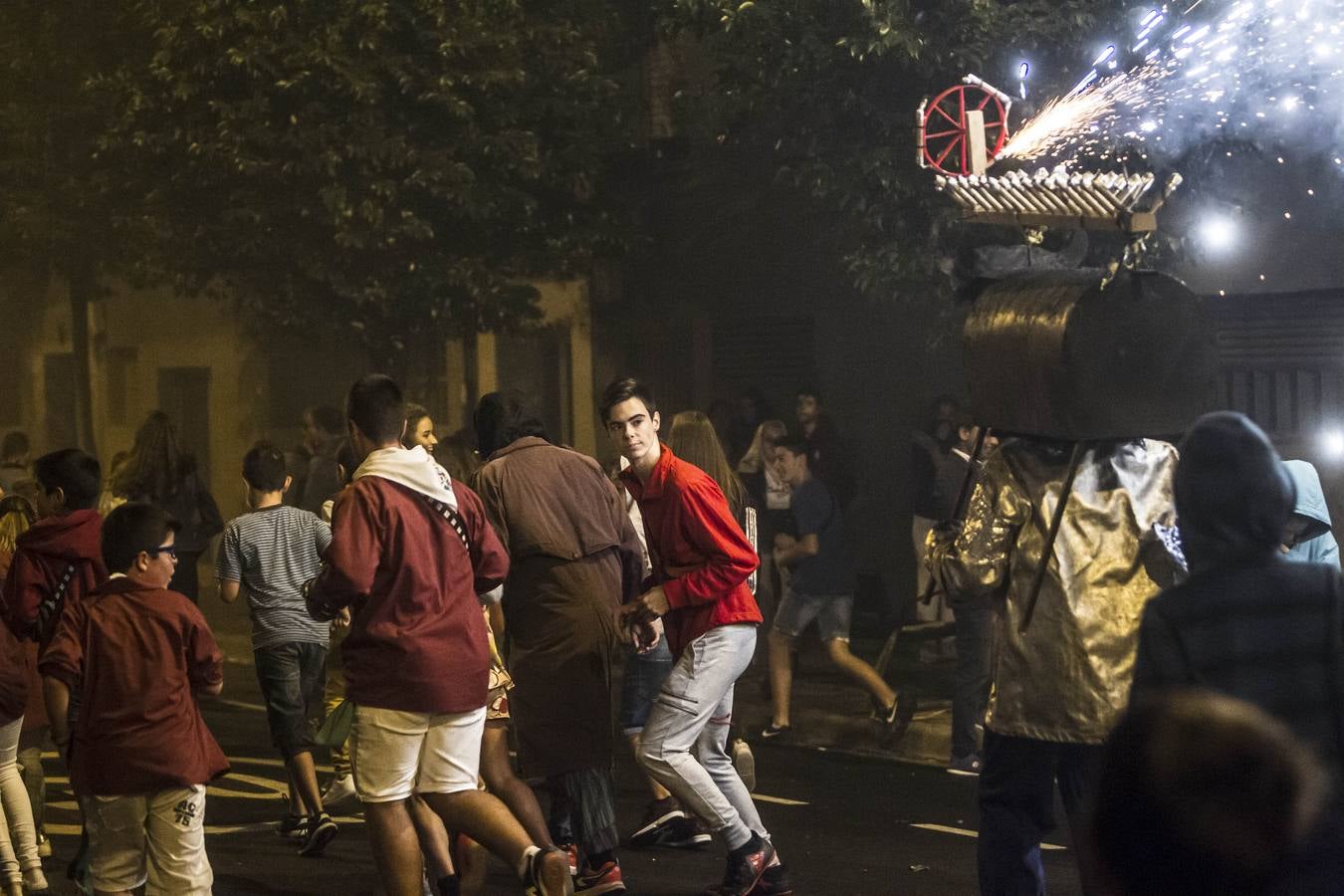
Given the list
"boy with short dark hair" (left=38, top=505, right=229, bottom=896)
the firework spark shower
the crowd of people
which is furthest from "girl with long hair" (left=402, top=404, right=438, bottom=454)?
the firework spark shower

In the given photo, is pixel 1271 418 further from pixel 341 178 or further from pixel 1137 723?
pixel 1137 723

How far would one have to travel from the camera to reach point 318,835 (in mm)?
7883

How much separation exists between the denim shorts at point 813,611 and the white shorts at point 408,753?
4.93 m

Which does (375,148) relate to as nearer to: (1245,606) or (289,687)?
(289,687)

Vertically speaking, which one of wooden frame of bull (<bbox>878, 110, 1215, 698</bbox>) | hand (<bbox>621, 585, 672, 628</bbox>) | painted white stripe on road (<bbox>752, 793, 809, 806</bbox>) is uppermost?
wooden frame of bull (<bbox>878, 110, 1215, 698</bbox>)

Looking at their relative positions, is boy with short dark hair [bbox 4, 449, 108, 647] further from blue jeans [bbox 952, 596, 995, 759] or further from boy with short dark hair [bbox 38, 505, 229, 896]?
blue jeans [bbox 952, 596, 995, 759]

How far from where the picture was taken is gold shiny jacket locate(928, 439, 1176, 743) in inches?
198

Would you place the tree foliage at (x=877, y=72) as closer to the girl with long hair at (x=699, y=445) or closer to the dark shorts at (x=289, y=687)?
the girl with long hair at (x=699, y=445)

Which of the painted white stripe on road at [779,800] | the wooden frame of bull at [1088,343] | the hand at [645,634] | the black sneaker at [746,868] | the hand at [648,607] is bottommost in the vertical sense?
the painted white stripe on road at [779,800]

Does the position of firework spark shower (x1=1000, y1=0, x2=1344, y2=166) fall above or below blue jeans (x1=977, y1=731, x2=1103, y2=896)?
above

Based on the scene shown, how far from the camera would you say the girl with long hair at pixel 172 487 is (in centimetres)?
1091

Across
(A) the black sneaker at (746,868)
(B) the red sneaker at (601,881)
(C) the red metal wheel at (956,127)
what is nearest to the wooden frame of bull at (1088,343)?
(A) the black sneaker at (746,868)

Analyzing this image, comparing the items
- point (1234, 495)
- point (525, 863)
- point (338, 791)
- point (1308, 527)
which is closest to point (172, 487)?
point (338, 791)

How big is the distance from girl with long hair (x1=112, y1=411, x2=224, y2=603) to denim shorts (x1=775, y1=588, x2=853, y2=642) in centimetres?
322
